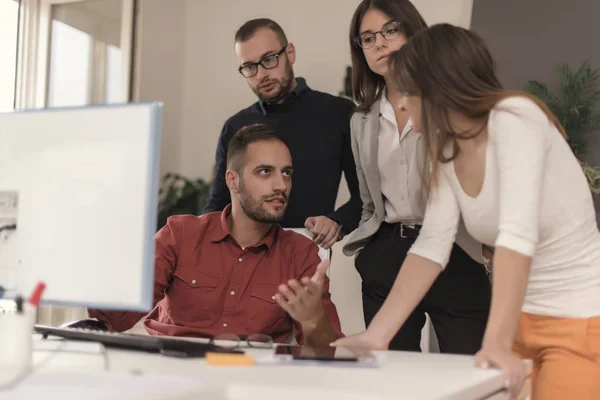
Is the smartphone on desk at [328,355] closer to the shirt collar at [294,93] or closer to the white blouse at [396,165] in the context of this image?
the white blouse at [396,165]

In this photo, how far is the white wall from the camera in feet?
13.5

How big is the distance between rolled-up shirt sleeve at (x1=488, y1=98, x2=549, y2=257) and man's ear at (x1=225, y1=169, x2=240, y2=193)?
3.41ft

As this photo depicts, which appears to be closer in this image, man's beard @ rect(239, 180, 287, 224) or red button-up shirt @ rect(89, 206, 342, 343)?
red button-up shirt @ rect(89, 206, 342, 343)

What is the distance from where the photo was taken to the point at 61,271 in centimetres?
106

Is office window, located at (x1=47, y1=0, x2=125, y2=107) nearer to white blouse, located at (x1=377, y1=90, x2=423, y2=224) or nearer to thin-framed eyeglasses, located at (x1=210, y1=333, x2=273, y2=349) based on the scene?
white blouse, located at (x1=377, y1=90, x2=423, y2=224)

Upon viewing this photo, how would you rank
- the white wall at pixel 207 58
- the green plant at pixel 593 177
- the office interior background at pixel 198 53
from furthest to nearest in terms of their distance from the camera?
the white wall at pixel 207 58 → the office interior background at pixel 198 53 → the green plant at pixel 593 177

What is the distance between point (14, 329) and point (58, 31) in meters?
3.54

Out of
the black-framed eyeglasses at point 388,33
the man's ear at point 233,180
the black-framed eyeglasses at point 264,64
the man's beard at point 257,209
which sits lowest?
the man's beard at point 257,209

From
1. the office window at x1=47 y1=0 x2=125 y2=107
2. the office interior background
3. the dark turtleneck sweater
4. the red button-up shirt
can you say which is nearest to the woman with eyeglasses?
the red button-up shirt

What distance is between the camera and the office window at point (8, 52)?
398cm

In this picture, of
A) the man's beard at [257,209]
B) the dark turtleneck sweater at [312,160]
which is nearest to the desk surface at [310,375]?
the man's beard at [257,209]

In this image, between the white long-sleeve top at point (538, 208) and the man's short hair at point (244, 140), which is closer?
the white long-sleeve top at point (538, 208)

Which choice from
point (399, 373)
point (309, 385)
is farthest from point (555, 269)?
point (309, 385)

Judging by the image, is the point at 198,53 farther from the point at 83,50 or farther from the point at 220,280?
the point at 220,280
